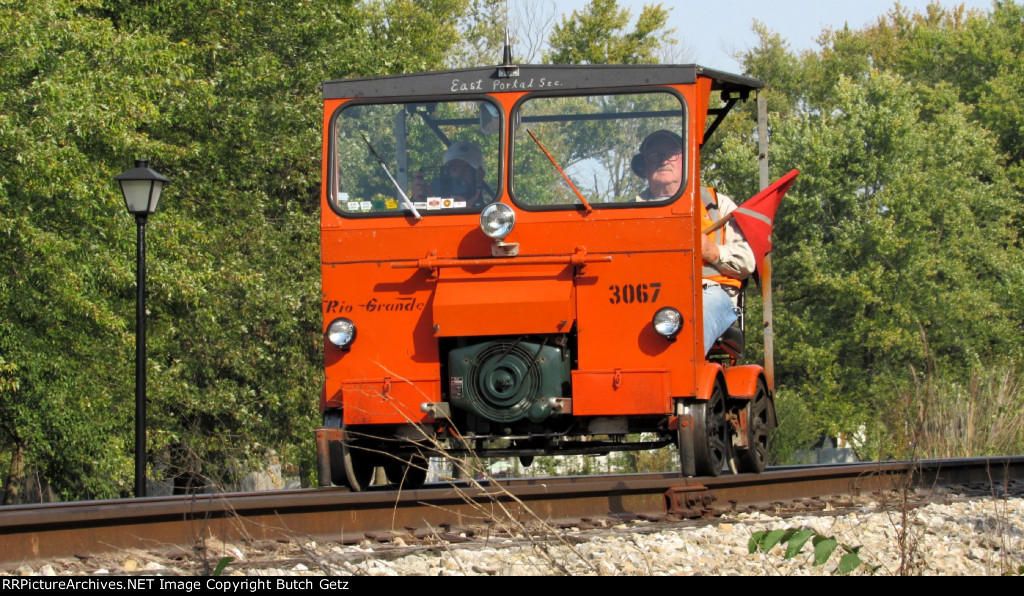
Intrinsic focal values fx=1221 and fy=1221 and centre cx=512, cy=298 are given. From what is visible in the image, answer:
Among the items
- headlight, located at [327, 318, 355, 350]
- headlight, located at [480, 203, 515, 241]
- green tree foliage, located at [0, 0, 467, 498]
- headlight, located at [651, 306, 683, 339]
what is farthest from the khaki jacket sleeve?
green tree foliage, located at [0, 0, 467, 498]

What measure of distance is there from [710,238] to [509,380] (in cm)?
210

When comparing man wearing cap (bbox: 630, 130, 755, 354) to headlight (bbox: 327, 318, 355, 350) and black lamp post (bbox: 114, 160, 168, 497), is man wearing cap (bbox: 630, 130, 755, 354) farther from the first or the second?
black lamp post (bbox: 114, 160, 168, 497)

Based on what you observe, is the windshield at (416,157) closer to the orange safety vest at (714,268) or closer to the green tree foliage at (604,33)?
the orange safety vest at (714,268)

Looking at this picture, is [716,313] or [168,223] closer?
[716,313]

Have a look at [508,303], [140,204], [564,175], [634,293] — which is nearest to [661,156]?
[564,175]

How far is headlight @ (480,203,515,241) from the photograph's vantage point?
809 centimetres

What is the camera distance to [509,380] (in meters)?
8.05

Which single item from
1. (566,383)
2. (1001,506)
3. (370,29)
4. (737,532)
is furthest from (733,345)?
(370,29)

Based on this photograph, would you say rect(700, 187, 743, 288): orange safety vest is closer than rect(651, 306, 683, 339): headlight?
No

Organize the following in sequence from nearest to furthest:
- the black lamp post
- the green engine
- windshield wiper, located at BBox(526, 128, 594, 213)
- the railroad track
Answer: the railroad track
the green engine
windshield wiper, located at BBox(526, 128, 594, 213)
the black lamp post

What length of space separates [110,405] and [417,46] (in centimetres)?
1576

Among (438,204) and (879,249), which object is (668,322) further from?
(879,249)

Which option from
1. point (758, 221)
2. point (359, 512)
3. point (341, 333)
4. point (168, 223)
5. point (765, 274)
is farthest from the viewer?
point (168, 223)

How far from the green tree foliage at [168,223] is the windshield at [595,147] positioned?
269 inches
